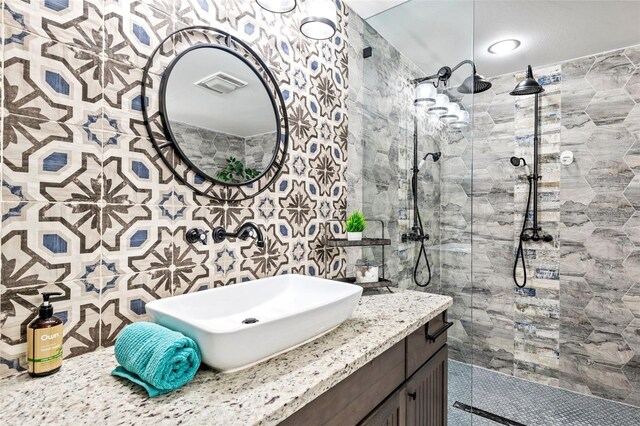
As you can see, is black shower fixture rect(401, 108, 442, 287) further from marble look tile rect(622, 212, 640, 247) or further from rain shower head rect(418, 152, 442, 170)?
marble look tile rect(622, 212, 640, 247)

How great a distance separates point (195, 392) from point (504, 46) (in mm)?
2866

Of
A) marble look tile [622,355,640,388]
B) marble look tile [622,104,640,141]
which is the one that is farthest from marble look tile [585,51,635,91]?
marble look tile [622,355,640,388]

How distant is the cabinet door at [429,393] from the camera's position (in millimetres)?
1269

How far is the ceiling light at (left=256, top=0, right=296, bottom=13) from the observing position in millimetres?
1341

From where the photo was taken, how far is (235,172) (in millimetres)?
1367

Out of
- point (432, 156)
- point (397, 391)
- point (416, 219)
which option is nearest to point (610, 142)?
point (432, 156)

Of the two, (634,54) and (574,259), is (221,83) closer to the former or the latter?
(574,259)

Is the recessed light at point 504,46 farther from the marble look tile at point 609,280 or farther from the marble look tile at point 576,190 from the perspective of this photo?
the marble look tile at point 609,280

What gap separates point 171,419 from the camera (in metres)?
0.64

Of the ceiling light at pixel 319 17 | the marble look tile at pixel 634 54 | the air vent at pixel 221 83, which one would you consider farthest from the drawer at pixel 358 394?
the marble look tile at pixel 634 54

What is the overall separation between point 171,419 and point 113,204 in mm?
→ 644

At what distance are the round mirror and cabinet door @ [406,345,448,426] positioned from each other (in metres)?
1.05

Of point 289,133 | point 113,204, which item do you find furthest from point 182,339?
point 289,133

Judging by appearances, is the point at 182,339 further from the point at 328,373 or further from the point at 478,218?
the point at 478,218
